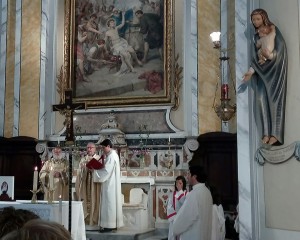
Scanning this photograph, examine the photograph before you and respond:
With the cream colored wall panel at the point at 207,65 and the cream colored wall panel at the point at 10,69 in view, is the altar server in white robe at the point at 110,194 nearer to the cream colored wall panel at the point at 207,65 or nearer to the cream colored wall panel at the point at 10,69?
the cream colored wall panel at the point at 207,65

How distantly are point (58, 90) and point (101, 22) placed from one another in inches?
82.6

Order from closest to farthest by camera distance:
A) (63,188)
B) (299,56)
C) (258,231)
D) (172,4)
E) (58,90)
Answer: (299,56) → (258,231) → (63,188) → (172,4) → (58,90)

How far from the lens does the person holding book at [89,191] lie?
1055 cm

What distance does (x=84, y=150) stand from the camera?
12.2m

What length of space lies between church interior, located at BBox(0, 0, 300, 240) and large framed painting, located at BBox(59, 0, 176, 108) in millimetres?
26

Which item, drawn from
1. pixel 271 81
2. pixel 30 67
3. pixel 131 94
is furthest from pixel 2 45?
pixel 271 81

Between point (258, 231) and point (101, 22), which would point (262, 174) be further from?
point (101, 22)

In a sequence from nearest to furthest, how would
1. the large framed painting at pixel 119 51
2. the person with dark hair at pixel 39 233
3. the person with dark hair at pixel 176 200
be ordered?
the person with dark hair at pixel 39 233 < the person with dark hair at pixel 176 200 < the large framed painting at pixel 119 51

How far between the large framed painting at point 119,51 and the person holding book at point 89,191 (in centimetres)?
197

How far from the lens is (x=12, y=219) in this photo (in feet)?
6.87

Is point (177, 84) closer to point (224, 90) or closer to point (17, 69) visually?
point (224, 90)

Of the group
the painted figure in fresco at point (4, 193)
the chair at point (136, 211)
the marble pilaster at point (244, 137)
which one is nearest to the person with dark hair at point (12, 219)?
the marble pilaster at point (244, 137)

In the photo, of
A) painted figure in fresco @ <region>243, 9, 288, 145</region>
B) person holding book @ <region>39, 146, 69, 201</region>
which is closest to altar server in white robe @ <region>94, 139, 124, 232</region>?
person holding book @ <region>39, 146, 69, 201</region>

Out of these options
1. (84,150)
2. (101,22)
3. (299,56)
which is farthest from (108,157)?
(299,56)
